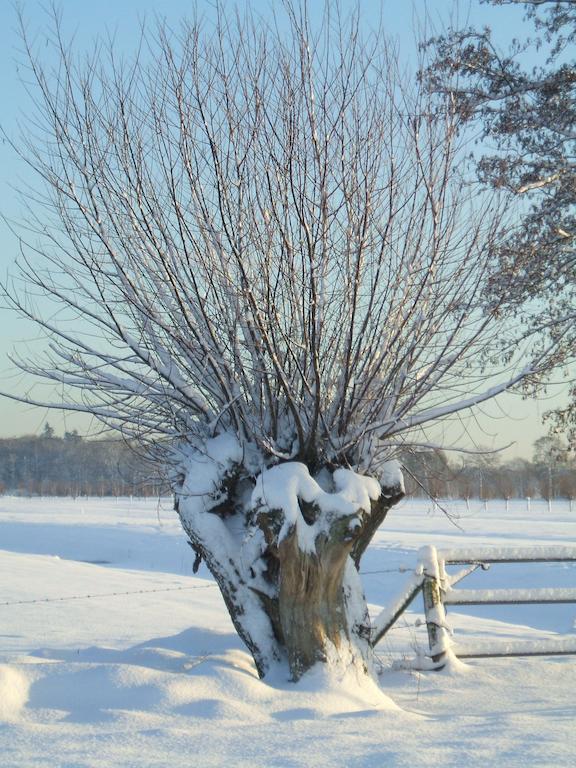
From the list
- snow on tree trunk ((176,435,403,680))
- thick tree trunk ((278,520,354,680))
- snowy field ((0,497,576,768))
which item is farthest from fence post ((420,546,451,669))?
thick tree trunk ((278,520,354,680))

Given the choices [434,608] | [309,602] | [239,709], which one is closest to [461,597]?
[434,608]

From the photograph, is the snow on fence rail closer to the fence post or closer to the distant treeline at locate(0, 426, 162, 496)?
the fence post

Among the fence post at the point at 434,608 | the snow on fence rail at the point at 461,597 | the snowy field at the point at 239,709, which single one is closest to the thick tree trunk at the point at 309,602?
the snowy field at the point at 239,709

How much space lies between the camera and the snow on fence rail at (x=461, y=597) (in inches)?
275

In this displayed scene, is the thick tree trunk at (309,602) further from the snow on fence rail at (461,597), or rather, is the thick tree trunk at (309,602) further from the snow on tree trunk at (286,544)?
the snow on fence rail at (461,597)

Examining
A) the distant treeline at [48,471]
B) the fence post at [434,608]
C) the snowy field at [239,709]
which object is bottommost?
the snowy field at [239,709]

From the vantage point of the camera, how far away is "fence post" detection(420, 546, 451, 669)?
698 cm

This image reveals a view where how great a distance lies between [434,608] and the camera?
703 cm

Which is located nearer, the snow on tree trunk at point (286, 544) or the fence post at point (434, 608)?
the snow on tree trunk at point (286, 544)

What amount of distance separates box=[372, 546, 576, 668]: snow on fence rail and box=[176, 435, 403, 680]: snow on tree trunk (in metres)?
0.61

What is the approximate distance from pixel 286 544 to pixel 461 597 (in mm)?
2021

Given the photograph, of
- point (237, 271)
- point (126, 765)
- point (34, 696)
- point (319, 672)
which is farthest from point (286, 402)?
point (126, 765)

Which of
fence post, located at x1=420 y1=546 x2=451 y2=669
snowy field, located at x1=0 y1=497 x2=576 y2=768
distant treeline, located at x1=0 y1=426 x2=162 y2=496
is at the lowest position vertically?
snowy field, located at x1=0 y1=497 x2=576 y2=768

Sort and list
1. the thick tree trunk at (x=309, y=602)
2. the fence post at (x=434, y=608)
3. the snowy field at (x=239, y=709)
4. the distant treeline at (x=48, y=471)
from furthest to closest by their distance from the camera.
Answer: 1. the distant treeline at (x=48, y=471)
2. the fence post at (x=434, y=608)
3. the thick tree trunk at (x=309, y=602)
4. the snowy field at (x=239, y=709)
